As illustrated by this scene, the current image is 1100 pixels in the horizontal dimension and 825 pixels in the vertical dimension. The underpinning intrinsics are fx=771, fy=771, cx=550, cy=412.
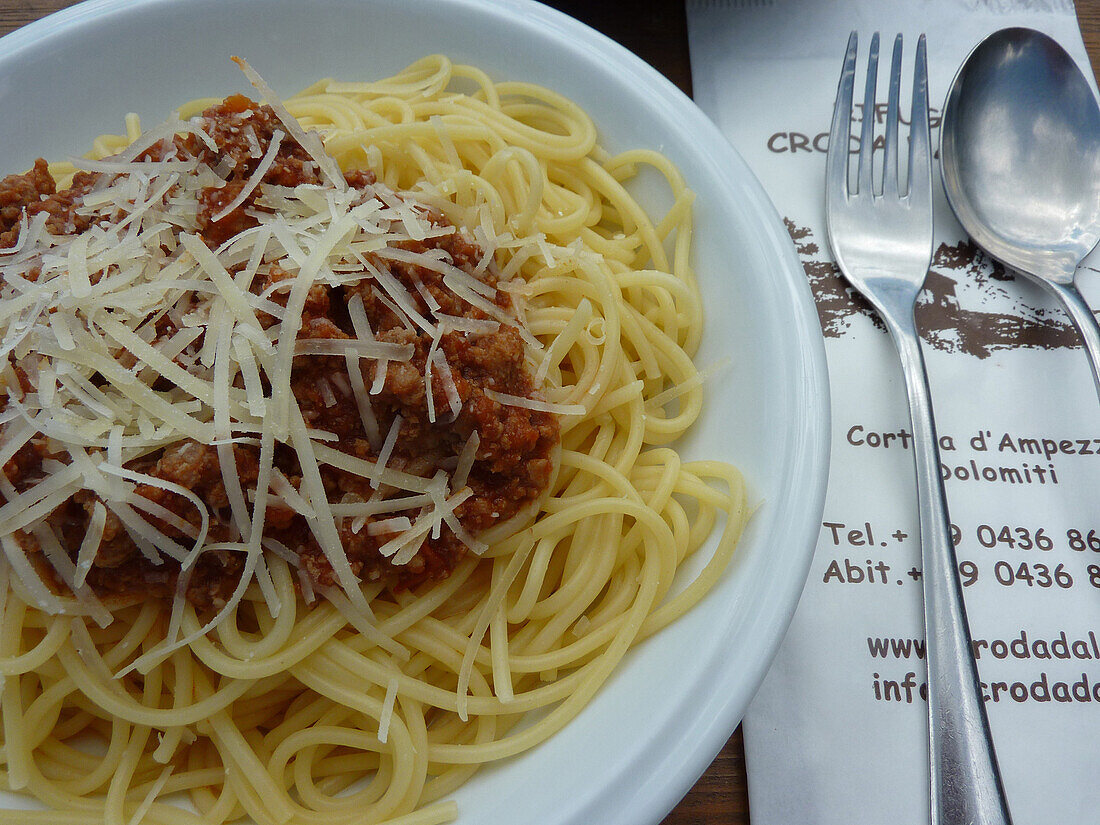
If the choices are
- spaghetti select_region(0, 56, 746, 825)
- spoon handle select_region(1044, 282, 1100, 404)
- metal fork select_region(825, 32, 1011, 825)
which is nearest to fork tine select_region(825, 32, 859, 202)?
metal fork select_region(825, 32, 1011, 825)

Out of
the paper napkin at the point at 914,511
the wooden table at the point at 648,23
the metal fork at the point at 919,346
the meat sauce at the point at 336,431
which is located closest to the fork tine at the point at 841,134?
the metal fork at the point at 919,346

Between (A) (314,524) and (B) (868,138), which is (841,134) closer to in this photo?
(B) (868,138)

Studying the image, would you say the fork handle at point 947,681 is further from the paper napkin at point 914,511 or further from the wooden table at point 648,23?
the wooden table at point 648,23

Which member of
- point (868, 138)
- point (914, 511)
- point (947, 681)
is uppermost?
point (868, 138)

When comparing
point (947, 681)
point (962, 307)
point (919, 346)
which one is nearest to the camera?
point (947, 681)

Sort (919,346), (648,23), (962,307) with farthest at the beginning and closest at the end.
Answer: (648,23) < (962,307) < (919,346)

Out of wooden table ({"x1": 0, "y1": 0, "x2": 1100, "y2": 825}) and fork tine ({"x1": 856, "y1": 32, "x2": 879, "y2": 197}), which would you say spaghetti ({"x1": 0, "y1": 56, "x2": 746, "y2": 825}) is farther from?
wooden table ({"x1": 0, "y1": 0, "x2": 1100, "y2": 825})

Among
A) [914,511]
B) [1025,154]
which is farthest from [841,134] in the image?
[914,511]
